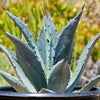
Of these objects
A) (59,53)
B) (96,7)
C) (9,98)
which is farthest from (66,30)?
(96,7)

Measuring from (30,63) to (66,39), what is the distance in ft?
0.68

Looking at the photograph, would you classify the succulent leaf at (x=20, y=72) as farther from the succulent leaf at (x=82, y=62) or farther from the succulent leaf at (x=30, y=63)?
the succulent leaf at (x=82, y=62)

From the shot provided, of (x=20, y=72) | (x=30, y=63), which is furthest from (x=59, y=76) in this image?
(x=20, y=72)

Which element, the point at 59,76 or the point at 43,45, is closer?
the point at 59,76

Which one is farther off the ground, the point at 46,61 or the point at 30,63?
the point at 30,63

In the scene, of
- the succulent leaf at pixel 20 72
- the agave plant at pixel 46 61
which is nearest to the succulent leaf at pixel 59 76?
the agave plant at pixel 46 61

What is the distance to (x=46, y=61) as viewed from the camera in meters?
1.42

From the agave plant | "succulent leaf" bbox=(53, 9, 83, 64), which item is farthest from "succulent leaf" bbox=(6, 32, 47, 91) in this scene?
"succulent leaf" bbox=(53, 9, 83, 64)

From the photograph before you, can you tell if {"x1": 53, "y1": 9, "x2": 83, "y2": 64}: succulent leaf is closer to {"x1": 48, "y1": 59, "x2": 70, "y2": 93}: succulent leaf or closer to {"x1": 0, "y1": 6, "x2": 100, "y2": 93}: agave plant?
{"x1": 0, "y1": 6, "x2": 100, "y2": 93}: agave plant

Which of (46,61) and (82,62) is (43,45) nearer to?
(46,61)

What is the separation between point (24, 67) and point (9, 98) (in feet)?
0.69

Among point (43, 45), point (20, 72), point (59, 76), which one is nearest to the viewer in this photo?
point (59, 76)

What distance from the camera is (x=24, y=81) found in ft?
4.46

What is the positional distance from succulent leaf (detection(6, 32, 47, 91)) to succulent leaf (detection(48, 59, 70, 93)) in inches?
3.1
